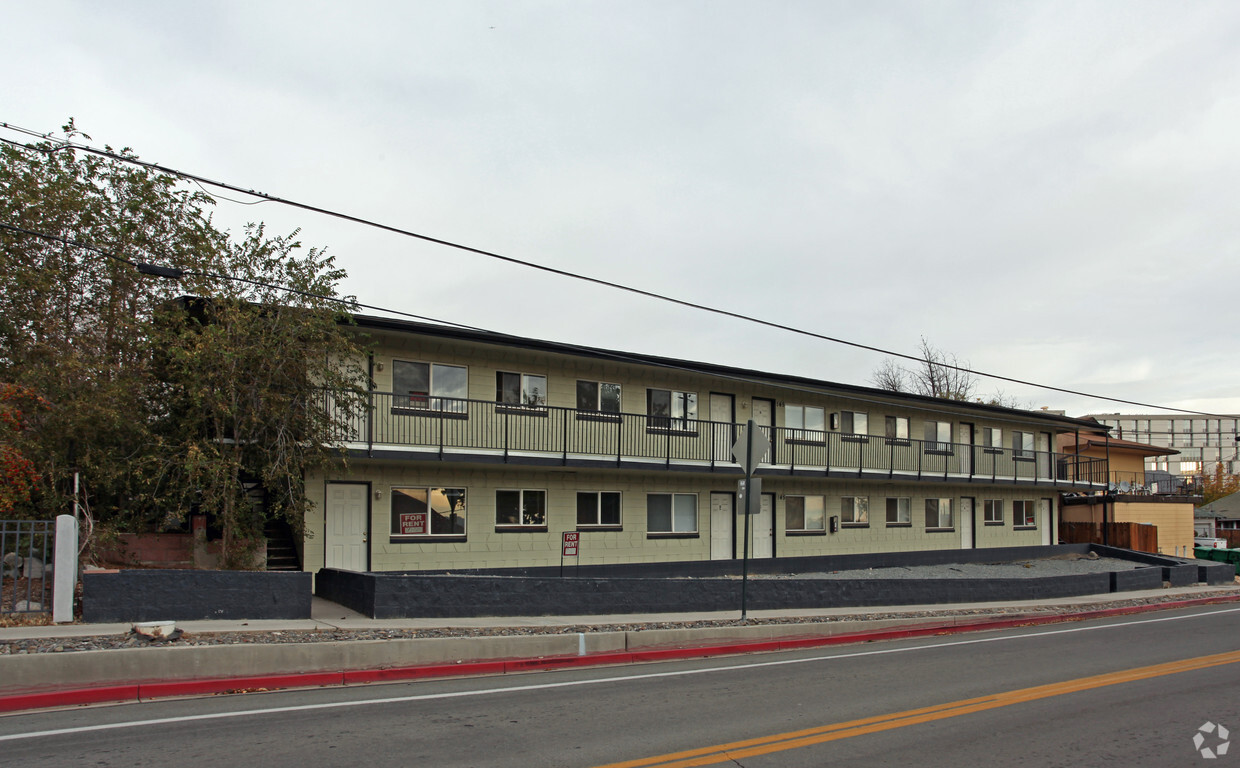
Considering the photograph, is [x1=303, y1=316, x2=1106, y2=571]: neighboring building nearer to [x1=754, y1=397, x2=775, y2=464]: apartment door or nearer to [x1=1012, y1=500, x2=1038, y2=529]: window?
[x1=754, y1=397, x2=775, y2=464]: apartment door

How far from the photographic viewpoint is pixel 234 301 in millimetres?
15047

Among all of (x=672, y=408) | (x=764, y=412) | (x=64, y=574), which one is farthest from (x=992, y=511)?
(x=64, y=574)

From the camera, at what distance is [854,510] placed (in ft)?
97.0

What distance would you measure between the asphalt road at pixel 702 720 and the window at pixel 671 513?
480 inches

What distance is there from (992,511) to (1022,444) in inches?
141

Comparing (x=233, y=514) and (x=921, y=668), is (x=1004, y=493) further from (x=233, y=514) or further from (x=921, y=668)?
(x=233, y=514)

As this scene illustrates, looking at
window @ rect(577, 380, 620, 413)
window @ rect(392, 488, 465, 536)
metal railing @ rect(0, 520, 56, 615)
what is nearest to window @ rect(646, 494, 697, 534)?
window @ rect(577, 380, 620, 413)

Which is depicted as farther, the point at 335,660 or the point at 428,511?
the point at 428,511

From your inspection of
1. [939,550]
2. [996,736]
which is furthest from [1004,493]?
[996,736]

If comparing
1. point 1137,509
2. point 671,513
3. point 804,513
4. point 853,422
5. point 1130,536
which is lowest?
point 1130,536

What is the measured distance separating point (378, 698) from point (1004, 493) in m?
31.7

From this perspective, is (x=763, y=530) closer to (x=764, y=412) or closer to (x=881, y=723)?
(x=764, y=412)

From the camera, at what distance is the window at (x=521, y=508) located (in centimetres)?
2152

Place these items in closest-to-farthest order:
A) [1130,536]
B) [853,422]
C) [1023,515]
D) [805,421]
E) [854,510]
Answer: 1. [805,421]
2. [854,510]
3. [853,422]
4. [1023,515]
5. [1130,536]
